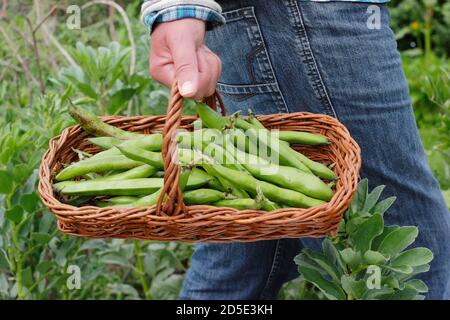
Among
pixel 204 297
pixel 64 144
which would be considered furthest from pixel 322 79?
pixel 204 297

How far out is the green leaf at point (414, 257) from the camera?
1.39m

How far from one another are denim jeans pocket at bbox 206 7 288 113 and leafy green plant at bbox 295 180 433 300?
1.14 feet

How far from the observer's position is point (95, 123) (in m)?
1.54

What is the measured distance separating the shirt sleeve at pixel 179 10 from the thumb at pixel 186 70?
7 cm

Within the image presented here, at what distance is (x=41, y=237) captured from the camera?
1.85m

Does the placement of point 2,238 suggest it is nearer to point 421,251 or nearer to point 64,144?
point 64,144

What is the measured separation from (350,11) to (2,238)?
105 cm

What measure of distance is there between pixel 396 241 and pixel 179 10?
0.60m

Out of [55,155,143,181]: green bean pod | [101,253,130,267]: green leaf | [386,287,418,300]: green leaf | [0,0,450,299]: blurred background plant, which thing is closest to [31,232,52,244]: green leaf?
[0,0,450,299]: blurred background plant

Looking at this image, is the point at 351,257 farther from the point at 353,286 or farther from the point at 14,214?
the point at 14,214

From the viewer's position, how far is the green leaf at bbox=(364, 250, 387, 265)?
1.35 m

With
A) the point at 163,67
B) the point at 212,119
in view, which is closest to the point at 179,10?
the point at 163,67

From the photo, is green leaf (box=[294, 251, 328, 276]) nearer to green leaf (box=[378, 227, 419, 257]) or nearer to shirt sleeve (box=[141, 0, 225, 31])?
green leaf (box=[378, 227, 419, 257])

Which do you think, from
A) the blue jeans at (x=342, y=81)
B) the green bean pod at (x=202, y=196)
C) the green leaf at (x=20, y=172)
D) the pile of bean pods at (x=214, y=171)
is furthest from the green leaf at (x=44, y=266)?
the green bean pod at (x=202, y=196)
